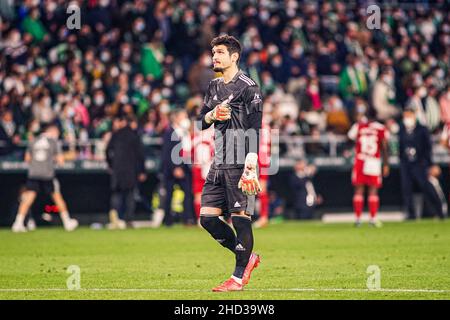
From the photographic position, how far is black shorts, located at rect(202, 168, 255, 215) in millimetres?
11195

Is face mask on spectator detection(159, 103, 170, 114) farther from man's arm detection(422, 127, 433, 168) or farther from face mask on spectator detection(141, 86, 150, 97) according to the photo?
man's arm detection(422, 127, 433, 168)

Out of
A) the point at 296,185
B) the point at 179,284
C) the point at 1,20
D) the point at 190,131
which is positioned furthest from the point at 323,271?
the point at 1,20

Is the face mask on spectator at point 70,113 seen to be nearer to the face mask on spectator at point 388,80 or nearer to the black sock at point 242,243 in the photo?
the face mask on spectator at point 388,80

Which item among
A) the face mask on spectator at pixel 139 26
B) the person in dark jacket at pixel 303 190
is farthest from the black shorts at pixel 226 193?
the face mask on spectator at pixel 139 26

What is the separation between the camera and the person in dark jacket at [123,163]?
24.0 m

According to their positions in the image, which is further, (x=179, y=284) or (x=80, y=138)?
(x=80, y=138)

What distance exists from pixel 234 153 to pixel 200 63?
16763 mm

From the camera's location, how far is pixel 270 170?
26.1m

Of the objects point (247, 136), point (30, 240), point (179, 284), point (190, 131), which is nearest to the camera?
point (247, 136)

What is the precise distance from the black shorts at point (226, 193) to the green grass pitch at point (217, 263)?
0.80m

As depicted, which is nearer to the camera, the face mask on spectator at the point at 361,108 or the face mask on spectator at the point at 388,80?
the face mask on spectator at the point at 361,108

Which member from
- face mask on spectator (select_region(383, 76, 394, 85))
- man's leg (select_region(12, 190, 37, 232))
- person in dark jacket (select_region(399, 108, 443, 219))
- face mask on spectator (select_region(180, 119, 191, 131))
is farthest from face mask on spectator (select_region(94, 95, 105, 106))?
face mask on spectator (select_region(383, 76, 394, 85))

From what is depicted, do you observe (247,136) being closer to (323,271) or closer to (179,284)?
(179,284)

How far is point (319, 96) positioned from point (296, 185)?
362 cm
